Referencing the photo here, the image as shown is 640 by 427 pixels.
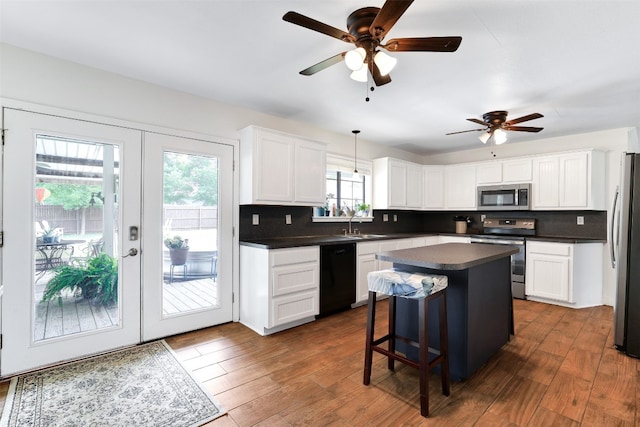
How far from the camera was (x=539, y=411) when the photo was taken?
188 centimetres

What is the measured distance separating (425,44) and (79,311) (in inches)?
127

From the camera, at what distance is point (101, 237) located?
260 centimetres

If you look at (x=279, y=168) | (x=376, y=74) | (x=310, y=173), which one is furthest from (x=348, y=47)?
(x=310, y=173)

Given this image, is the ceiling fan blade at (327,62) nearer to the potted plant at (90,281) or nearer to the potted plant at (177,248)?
the potted plant at (177,248)

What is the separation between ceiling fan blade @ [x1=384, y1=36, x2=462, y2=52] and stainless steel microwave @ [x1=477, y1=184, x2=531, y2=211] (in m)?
3.73

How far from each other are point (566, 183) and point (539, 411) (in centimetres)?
352

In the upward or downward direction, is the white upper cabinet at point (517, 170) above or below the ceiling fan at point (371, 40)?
below

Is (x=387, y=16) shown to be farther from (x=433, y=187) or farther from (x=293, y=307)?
(x=433, y=187)

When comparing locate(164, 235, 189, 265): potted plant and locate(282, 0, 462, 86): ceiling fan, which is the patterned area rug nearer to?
locate(164, 235, 189, 265): potted plant

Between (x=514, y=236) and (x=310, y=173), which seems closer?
(x=310, y=173)

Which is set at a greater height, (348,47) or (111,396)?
(348,47)

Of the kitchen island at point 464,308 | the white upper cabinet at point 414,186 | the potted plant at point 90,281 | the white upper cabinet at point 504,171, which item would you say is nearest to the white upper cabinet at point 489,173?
the white upper cabinet at point 504,171

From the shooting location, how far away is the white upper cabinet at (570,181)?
405cm

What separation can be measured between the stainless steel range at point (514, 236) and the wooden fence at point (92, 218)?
4.04 metres
